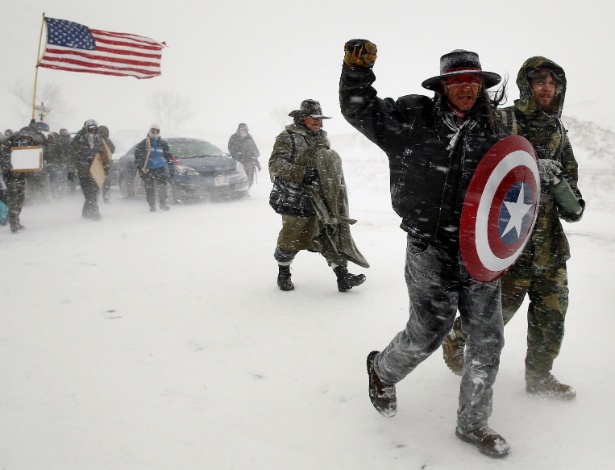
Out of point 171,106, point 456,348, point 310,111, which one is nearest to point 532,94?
point 456,348

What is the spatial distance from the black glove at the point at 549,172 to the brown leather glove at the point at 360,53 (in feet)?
3.50

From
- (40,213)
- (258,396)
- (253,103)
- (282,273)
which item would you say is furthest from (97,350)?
(253,103)

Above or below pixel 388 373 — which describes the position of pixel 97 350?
below

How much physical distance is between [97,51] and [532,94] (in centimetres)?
1069

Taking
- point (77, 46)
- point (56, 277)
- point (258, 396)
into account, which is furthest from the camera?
point (77, 46)

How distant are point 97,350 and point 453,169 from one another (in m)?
2.84

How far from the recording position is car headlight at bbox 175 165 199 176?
1143 cm

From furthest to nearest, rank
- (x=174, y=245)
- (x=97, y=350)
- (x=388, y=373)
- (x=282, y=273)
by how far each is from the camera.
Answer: (x=174, y=245) < (x=282, y=273) < (x=97, y=350) < (x=388, y=373)

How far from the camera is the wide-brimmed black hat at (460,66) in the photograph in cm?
237

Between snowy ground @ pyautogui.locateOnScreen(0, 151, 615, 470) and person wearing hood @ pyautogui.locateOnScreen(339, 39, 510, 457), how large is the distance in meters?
0.41

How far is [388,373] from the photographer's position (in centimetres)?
273

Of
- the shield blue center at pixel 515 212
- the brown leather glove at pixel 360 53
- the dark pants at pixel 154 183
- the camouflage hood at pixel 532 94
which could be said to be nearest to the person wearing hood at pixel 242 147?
the dark pants at pixel 154 183

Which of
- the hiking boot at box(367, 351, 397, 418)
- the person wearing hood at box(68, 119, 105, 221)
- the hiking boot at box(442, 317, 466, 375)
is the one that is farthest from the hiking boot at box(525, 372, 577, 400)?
the person wearing hood at box(68, 119, 105, 221)

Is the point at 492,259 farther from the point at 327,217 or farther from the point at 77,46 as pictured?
the point at 77,46
